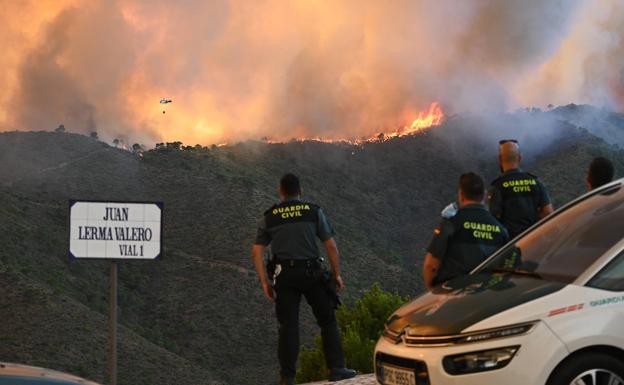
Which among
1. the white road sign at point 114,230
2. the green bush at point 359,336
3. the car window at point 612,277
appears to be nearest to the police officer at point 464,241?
the car window at point 612,277

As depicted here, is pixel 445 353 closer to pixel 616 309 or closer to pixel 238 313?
pixel 616 309

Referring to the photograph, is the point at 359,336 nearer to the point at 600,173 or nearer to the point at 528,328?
the point at 600,173

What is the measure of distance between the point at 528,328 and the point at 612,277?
689 millimetres

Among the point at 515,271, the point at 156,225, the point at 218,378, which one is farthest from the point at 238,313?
the point at 515,271

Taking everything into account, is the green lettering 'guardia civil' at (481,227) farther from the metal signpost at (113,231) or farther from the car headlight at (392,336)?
the metal signpost at (113,231)

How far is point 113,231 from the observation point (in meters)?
10.9

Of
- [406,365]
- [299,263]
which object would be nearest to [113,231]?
[299,263]

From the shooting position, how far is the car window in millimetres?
6980

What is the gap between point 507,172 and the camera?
1085 cm

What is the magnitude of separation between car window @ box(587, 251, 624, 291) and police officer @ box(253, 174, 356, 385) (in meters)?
3.78

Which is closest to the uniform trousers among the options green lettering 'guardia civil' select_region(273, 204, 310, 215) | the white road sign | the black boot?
the black boot

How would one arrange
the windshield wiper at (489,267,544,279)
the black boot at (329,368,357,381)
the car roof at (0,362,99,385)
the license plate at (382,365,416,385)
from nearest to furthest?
the car roof at (0,362,99,385) < the license plate at (382,365,416,385) < the windshield wiper at (489,267,544,279) < the black boot at (329,368,357,381)

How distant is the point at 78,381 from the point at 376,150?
5339cm

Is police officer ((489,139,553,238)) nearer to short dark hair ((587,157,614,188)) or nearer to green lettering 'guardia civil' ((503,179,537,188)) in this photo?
green lettering 'guardia civil' ((503,179,537,188))
